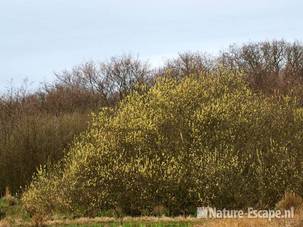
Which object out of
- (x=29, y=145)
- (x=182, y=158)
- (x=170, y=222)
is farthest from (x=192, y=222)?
(x=29, y=145)

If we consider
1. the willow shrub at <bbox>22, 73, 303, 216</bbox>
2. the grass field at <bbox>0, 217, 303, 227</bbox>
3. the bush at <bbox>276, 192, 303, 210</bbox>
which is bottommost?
the grass field at <bbox>0, 217, 303, 227</bbox>

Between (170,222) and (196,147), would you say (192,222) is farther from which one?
(196,147)

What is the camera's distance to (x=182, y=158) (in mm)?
17141

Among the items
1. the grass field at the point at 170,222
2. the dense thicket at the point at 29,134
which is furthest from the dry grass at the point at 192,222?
the dense thicket at the point at 29,134

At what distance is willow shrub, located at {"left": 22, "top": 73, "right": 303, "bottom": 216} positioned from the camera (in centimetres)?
1661

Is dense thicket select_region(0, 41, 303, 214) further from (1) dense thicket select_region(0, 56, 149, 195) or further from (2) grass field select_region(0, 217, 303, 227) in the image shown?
Answer: (1) dense thicket select_region(0, 56, 149, 195)

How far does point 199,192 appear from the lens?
1667 cm

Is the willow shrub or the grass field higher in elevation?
the willow shrub

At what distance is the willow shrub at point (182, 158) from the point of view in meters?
16.6

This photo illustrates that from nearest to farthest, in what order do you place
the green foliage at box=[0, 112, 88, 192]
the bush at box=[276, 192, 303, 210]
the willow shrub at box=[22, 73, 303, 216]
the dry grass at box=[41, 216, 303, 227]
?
the dry grass at box=[41, 216, 303, 227] → the bush at box=[276, 192, 303, 210] → the willow shrub at box=[22, 73, 303, 216] → the green foliage at box=[0, 112, 88, 192]

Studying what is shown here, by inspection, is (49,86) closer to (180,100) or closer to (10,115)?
(10,115)

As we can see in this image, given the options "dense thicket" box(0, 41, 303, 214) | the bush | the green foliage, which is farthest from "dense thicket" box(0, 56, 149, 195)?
the bush

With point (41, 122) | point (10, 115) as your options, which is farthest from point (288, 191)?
point (10, 115)

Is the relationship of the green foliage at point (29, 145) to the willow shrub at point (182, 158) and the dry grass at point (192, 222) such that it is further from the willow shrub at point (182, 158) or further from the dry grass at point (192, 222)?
the dry grass at point (192, 222)
